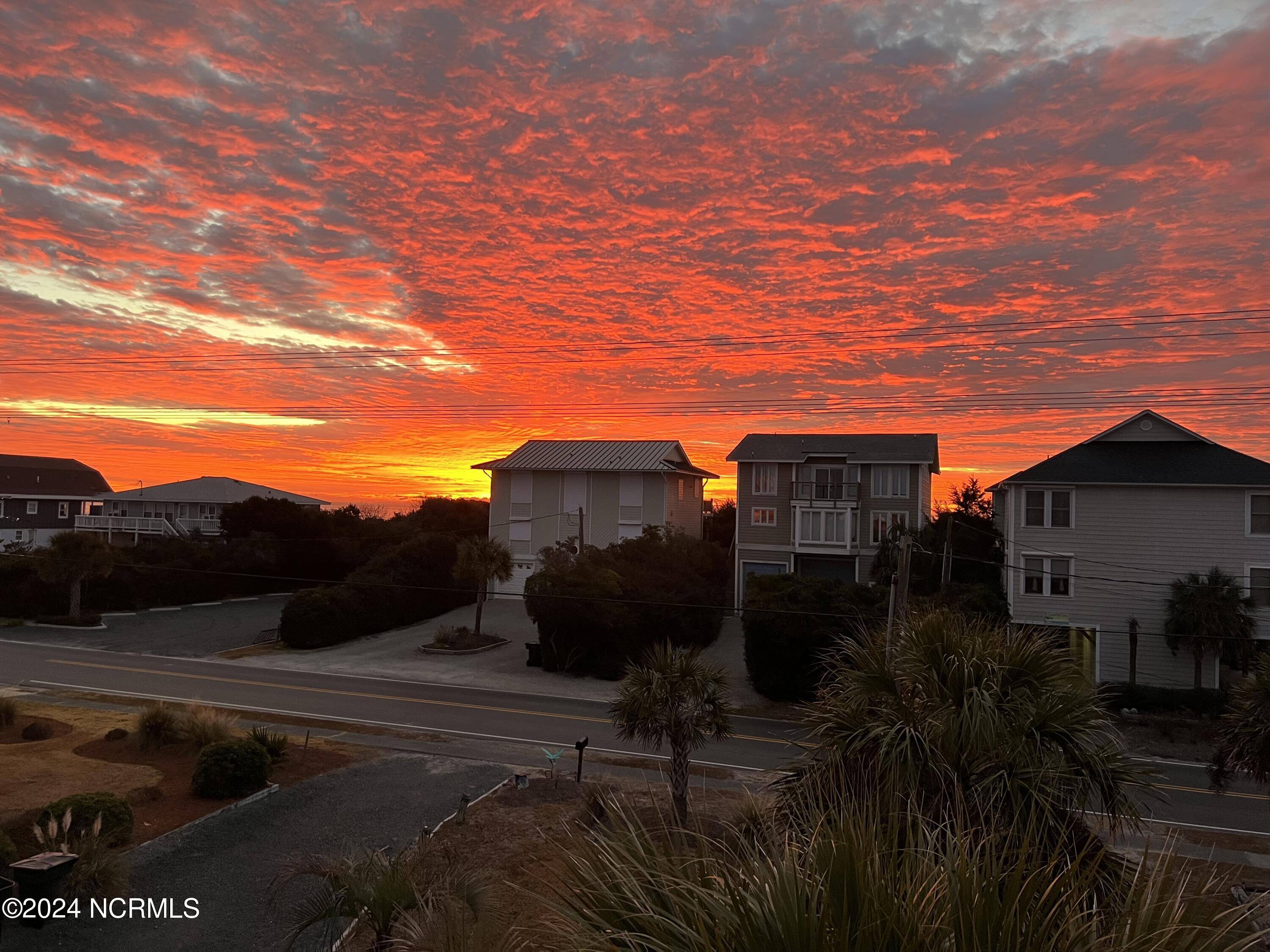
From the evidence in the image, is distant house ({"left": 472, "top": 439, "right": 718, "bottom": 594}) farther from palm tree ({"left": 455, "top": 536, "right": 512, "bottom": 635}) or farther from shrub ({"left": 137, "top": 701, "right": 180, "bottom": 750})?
shrub ({"left": 137, "top": 701, "right": 180, "bottom": 750})

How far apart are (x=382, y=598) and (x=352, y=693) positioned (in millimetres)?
13644

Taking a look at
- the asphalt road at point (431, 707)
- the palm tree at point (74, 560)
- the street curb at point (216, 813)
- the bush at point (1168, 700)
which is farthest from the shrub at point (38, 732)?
the bush at point (1168, 700)

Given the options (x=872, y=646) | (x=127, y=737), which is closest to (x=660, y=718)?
(x=872, y=646)

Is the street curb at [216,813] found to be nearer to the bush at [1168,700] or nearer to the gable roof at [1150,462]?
the bush at [1168,700]

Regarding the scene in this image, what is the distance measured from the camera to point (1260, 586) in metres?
30.7

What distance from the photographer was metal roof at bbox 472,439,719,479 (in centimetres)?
5091

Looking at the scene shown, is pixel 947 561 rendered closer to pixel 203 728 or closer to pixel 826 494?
pixel 826 494

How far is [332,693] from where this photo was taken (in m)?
28.8

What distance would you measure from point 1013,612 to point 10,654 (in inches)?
1595

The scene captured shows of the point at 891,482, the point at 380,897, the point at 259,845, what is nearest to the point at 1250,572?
the point at 891,482

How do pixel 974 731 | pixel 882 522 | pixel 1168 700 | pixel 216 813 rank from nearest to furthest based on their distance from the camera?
pixel 974 731
pixel 216 813
pixel 1168 700
pixel 882 522

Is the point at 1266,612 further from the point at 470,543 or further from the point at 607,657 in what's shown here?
the point at 470,543

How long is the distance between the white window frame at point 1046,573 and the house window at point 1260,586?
19.1 ft

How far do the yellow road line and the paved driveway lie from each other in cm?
310
